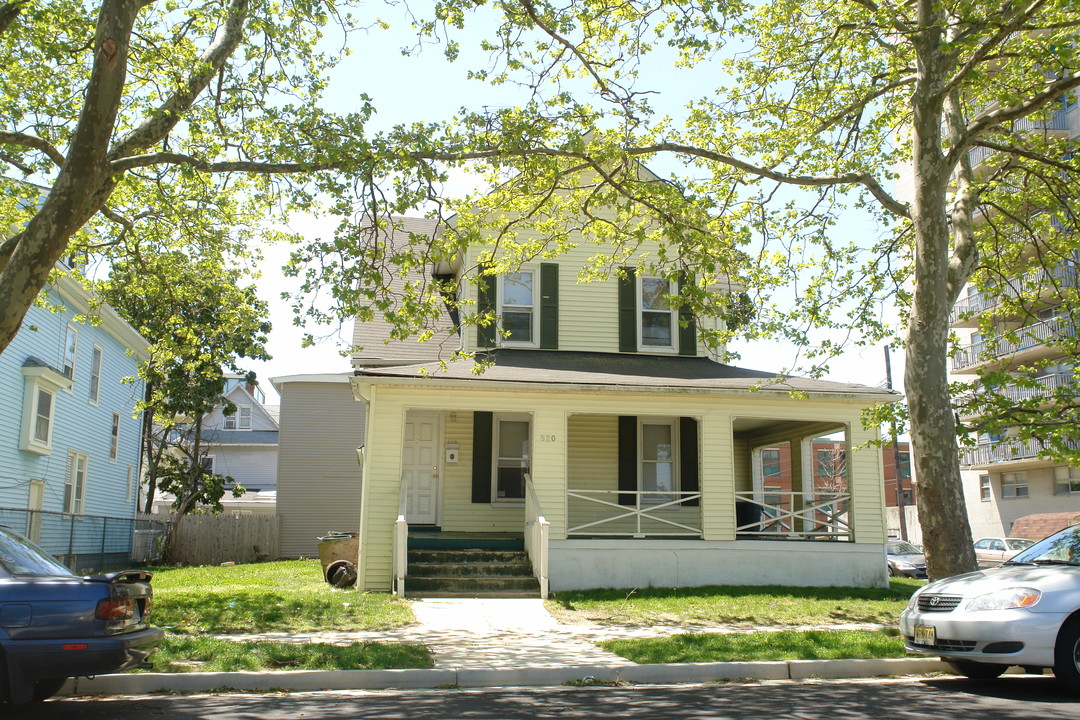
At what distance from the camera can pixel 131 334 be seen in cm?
2712

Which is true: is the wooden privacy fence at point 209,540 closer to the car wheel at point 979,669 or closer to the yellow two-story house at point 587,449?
the yellow two-story house at point 587,449

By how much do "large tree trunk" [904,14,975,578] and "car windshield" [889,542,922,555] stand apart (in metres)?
17.9

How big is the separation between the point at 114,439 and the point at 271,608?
18.4 metres

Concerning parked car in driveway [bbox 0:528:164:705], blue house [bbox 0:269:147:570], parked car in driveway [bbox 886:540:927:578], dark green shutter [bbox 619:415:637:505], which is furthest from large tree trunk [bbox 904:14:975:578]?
parked car in driveway [bbox 886:540:927:578]

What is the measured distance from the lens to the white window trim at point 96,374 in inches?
986

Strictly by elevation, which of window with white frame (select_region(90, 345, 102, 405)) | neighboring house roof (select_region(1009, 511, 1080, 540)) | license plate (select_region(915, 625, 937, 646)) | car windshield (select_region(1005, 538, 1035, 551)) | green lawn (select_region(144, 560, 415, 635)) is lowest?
green lawn (select_region(144, 560, 415, 635))

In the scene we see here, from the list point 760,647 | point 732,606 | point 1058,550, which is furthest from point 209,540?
point 1058,550

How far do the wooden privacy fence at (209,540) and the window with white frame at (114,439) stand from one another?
297 centimetres

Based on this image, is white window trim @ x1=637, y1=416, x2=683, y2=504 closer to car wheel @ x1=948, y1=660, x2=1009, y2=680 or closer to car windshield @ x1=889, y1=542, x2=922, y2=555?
car wheel @ x1=948, y1=660, x2=1009, y2=680

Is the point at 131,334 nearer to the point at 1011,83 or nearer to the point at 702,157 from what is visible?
the point at 702,157

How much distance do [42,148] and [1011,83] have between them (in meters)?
13.9

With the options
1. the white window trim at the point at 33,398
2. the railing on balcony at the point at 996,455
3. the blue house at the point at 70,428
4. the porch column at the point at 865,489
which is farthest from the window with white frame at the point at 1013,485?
the white window trim at the point at 33,398

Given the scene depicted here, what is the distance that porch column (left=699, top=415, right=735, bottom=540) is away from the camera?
1638 cm

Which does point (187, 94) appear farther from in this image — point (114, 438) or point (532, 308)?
point (114, 438)
